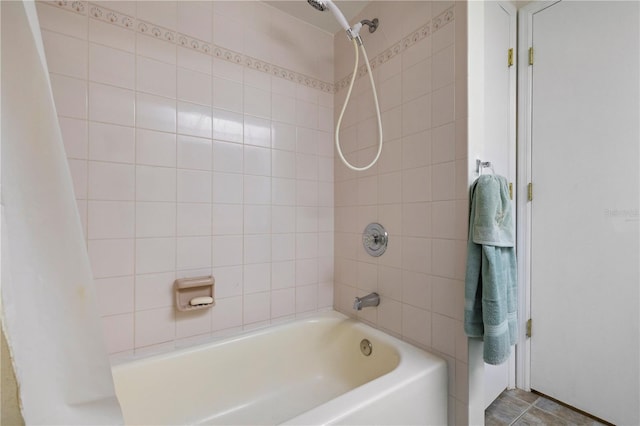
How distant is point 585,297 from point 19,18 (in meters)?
2.16

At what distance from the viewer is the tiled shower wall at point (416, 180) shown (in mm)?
1066

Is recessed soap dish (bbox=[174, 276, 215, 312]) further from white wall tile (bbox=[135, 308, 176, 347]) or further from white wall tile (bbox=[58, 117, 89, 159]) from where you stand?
white wall tile (bbox=[58, 117, 89, 159])

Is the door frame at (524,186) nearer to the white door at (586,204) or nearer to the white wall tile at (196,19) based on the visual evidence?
the white door at (586,204)

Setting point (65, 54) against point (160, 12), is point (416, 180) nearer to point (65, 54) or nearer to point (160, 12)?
point (160, 12)

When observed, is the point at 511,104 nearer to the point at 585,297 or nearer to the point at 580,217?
the point at 580,217

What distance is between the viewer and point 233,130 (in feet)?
4.48

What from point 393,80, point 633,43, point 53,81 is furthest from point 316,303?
point 633,43

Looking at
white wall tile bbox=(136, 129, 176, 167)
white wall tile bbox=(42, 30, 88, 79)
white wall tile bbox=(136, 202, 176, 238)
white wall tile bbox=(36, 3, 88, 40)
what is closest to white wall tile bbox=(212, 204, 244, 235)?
white wall tile bbox=(136, 202, 176, 238)

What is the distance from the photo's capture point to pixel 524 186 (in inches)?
63.6

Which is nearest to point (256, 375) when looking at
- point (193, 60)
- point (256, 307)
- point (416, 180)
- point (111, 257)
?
point (256, 307)

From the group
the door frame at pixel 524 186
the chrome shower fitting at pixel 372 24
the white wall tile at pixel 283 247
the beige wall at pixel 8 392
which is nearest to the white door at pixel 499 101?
the door frame at pixel 524 186

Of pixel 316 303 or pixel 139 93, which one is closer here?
pixel 139 93

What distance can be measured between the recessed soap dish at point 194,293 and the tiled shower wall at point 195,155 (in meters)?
0.05

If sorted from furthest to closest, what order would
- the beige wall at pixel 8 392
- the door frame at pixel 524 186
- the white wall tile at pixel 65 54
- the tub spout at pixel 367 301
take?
the door frame at pixel 524 186 < the tub spout at pixel 367 301 < the white wall tile at pixel 65 54 < the beige wall at pixel 8 392
